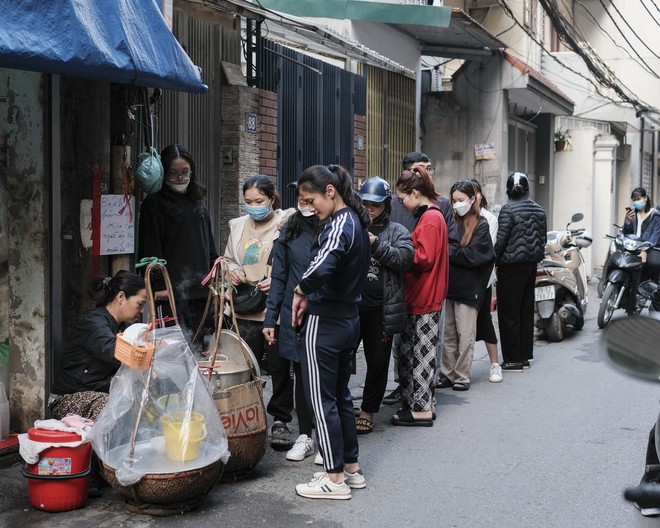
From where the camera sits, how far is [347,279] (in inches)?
197

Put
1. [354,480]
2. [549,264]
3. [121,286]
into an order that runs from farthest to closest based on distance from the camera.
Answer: [549,264], [121,286], [354,480]

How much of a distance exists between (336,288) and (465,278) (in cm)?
322

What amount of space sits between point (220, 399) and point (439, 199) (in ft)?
9.51

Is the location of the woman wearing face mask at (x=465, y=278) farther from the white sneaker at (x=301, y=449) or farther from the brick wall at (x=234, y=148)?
the white sneaker at (x=301, y=449)

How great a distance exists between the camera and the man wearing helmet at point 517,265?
873cm

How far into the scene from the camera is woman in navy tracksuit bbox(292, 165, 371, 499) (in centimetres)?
496

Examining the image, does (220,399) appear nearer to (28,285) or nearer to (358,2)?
(28,285)

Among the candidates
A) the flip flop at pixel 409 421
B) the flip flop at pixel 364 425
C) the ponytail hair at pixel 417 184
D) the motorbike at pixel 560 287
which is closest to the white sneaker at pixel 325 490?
the flip flop at pixel 364 425

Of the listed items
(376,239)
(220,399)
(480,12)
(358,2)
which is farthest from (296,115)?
(480,12)

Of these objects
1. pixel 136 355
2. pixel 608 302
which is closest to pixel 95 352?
pixel 136 355

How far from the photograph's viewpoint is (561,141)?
20797mm

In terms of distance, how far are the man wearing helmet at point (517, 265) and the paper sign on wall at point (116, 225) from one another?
3995mm

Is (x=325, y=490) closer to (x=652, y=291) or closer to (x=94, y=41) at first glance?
(x=94, y=41)

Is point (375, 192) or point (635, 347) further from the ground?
point (375, 192)
